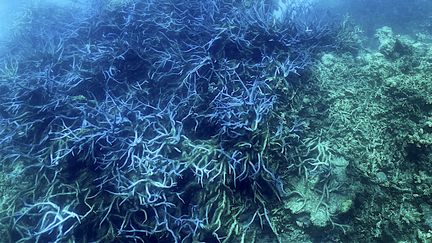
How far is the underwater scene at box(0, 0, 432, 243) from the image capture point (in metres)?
2.97

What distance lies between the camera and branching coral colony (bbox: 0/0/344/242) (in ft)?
10.0

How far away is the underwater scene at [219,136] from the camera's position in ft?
9.75

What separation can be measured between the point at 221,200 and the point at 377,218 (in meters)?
1.40

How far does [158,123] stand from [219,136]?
703 millimetres

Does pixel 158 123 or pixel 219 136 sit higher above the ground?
pixel 219 136

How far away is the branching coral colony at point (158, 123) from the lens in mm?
3057

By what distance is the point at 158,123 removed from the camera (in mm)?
3488

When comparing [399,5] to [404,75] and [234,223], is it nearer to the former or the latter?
[404,75]

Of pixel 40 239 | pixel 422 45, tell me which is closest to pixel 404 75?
pixel 422 45

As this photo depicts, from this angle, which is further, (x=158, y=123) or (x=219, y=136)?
(x=158, y=123)

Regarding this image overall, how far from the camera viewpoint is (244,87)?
3.65 meters

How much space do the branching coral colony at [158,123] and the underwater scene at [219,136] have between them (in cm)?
2

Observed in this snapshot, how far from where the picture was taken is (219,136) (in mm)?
3307

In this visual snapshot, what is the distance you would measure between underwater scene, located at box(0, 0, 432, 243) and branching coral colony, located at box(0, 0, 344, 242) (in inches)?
0.7
